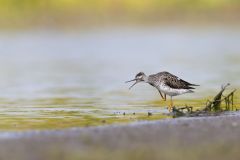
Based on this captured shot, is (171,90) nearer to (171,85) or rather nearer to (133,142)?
(171,85)

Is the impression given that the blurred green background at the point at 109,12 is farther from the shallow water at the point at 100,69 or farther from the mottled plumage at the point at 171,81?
the mottled plumage at the point at 171,81

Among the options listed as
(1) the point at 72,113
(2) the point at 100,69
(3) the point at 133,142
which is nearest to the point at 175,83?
(1) the point at 72,113

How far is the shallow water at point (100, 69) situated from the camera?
13609 millimetres

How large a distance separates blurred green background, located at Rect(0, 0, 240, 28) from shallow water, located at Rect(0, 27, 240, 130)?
1.58 metres

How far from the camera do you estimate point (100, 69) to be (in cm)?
2455

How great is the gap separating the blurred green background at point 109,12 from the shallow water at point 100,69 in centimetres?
158

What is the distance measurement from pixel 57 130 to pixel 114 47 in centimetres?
2338

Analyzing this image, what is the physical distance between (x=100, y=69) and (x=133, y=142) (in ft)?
50.3

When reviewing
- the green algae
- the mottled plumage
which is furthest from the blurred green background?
the mottled plumage

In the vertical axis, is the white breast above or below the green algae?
above

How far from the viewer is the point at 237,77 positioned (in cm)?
2017

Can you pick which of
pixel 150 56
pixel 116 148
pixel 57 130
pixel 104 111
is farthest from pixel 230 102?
pixel 150 56

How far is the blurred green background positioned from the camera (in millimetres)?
42625

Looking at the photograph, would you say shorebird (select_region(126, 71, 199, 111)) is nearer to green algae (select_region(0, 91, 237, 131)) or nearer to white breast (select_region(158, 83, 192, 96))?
white breast (select_region(158, 83, 192, 96))
